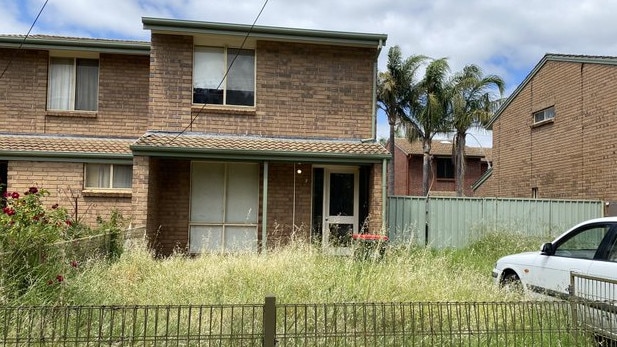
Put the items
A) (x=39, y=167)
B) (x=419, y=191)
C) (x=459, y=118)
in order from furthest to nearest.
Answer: (x=419, y=191) → (x=459, y=118) → (x=39, y=167)

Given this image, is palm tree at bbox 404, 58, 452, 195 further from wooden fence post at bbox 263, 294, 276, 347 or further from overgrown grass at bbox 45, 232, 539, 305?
wooden fence post at bbox 263, 294, 276, 347

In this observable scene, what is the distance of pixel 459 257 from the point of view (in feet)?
36.0

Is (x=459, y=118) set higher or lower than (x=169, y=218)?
higher

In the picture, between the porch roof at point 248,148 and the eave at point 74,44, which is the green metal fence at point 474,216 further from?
the eave at point 74,44

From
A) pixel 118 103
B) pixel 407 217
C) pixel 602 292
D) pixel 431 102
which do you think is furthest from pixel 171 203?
pixel 431 102

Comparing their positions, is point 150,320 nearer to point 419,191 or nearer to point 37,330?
point 37,330

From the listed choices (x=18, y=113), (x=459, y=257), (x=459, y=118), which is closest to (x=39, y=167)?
(x=18, y=113)

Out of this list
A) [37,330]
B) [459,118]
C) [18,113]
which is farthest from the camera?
[459,118]

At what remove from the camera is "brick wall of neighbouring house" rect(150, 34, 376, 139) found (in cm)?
1205

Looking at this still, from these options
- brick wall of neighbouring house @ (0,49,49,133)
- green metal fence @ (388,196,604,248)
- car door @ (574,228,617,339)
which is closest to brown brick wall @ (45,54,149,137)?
brick wall of neighbouring house @ (0,49,49,133)

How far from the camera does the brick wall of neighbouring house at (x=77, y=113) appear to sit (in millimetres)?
12852

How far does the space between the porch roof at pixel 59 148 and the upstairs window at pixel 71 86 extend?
89cm

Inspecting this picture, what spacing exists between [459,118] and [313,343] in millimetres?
25869

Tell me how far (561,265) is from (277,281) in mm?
3710
